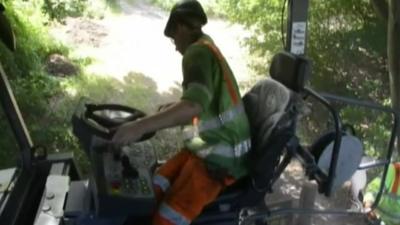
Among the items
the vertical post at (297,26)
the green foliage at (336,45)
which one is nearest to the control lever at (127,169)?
the vertical post at (297,26)

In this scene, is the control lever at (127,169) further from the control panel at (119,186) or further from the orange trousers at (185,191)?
the orange trousers at (185,191)

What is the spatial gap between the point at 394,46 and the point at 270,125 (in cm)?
250

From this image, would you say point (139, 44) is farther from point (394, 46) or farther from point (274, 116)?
point (274, 116)

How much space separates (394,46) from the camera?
4.51 meters

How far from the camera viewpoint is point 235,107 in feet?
8.23

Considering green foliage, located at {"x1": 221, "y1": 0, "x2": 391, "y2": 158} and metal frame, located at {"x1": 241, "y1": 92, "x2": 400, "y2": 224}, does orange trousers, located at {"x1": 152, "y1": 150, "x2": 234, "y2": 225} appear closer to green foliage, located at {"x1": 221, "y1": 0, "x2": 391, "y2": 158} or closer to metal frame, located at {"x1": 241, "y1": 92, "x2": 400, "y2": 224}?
metal frame, located at {"x1": 241, "y1": 92, "x2": 400, "y2": 224}

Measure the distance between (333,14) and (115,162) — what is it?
4506 millimetres

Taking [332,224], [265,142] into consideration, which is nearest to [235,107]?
[265,142]

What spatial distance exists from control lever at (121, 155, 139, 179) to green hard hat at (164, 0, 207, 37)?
0.66 meters

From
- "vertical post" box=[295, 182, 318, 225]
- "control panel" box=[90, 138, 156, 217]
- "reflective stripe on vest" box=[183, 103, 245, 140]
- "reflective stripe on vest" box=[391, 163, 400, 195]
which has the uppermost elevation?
"reflective stripe on vest" box=[183, 103, 245, 140]

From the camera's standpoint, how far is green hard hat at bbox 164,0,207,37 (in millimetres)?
2527

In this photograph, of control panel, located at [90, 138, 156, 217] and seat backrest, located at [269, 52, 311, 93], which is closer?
control panel, located at [90, 138, 156, 217]

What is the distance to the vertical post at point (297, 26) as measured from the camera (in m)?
2.63

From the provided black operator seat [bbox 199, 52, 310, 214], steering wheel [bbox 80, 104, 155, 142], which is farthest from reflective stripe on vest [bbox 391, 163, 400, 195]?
steering wheel [bbox 80, 104, 155, 142]
